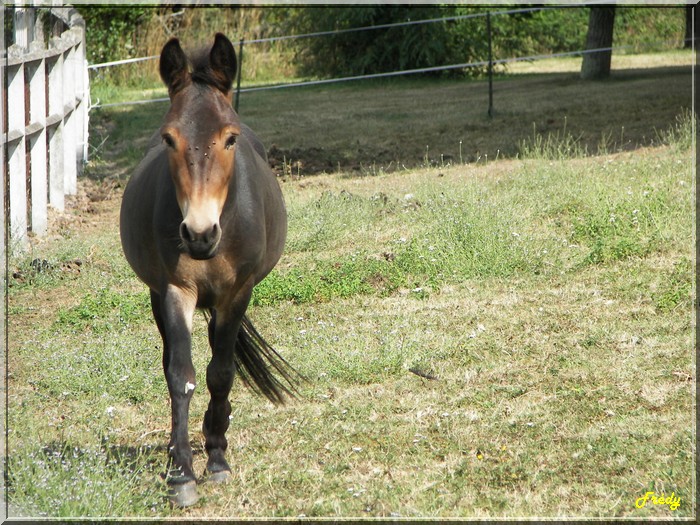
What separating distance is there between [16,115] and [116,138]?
7192 millimetres

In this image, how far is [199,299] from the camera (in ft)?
Result: 12.6

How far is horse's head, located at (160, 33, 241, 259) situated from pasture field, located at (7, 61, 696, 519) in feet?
3.58

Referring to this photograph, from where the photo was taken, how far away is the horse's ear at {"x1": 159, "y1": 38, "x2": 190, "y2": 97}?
358cm

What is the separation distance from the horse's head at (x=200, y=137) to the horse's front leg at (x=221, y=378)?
2.16 ft

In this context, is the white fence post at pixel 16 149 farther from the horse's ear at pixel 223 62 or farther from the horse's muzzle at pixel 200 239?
the horse's muzzle at pixel 200 239

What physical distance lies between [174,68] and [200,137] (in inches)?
16.5

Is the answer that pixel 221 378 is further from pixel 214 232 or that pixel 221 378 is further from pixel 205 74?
pixel 205 74

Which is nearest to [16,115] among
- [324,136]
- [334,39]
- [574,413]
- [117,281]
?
[117,281]

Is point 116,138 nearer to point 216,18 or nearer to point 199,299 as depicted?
point 216,18

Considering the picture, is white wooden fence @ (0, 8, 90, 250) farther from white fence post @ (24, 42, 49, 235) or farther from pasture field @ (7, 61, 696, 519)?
pasture field @ (7, 61, 696, 519)

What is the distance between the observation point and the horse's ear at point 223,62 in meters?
3.63

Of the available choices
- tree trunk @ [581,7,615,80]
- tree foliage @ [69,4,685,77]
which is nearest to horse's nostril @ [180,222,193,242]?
tree trunk @ [581,7,615,80]

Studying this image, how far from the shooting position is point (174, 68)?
3.61 m
